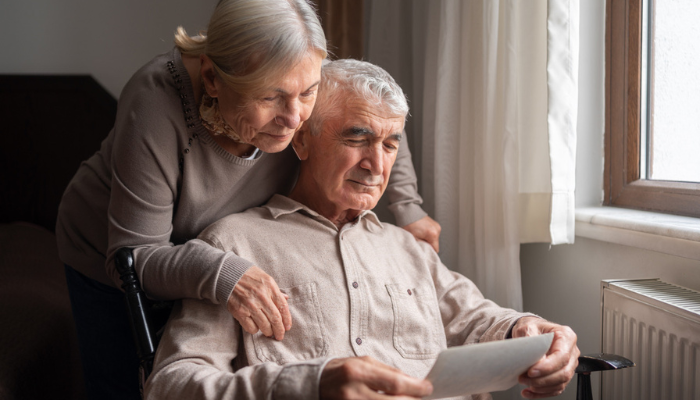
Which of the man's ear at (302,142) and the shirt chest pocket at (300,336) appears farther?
the man's ear at (302,142)

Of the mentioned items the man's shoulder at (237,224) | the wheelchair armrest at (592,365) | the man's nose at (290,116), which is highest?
the man's nose at (290,116)

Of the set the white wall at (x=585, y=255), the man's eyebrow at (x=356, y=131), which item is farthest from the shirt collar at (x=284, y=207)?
the white wall at (x=585, y=255)

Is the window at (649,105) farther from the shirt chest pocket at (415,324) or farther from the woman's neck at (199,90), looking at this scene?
the woman's neck at (199,90)

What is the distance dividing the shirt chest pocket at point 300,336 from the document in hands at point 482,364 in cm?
39

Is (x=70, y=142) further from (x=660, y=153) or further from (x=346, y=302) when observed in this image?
(x=660, y=153)

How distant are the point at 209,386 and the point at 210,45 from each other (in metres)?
0.72

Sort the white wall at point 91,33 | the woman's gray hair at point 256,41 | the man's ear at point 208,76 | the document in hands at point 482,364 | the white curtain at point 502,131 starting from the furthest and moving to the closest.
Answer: the white wall at point 91,33
the white curtain at point 502,131
the man's ear at point 208,76
the woman's gray hair at point 256,41
the document in hands at point 482,364

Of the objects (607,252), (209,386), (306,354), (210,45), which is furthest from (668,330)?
(210,45)

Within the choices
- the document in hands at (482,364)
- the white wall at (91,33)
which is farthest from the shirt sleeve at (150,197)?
the white wall at (91,33)

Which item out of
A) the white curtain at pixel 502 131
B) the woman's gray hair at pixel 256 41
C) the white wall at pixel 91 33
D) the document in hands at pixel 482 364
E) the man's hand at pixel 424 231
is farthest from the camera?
the white wall at pixel 91 33

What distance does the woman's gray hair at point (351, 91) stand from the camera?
4.60ft

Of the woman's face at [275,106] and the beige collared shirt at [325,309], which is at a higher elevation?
the woman's face at [275,106]

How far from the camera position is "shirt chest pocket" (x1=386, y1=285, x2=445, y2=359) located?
1.38 meters

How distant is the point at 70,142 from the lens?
3133 mm
